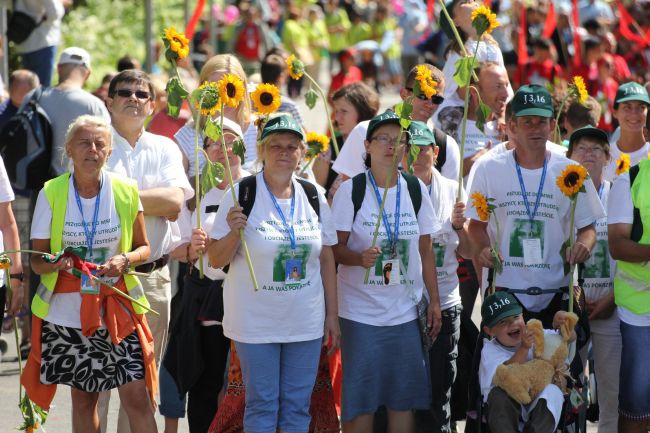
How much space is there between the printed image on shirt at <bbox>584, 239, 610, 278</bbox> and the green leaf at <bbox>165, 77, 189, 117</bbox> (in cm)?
250

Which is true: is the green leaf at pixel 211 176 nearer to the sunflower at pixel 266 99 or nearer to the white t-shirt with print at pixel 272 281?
the white t-shirt with print at pixel 272 281

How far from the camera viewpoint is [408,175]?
6.72m

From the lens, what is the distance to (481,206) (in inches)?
260

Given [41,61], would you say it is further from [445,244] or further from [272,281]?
[272,281]

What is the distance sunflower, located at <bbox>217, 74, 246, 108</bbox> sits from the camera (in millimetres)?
6383

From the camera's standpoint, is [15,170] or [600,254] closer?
[600,254]

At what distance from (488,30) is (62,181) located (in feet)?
7.87

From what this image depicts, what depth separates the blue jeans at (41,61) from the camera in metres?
12.1

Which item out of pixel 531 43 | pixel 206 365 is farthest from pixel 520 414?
pixel 531 43

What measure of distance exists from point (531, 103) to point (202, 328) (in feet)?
7.09

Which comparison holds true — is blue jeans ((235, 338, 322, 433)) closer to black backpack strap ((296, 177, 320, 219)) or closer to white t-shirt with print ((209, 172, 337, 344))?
white t-shirt with print ((209, 172, 337, 344))

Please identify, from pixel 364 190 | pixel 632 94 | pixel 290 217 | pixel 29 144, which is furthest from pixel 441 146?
pixel 29 144

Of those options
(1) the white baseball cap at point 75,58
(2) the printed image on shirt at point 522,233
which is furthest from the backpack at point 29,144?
(2) the printed image on shirt at point 522,233

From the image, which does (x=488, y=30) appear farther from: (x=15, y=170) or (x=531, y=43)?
(x=531, y=43)
